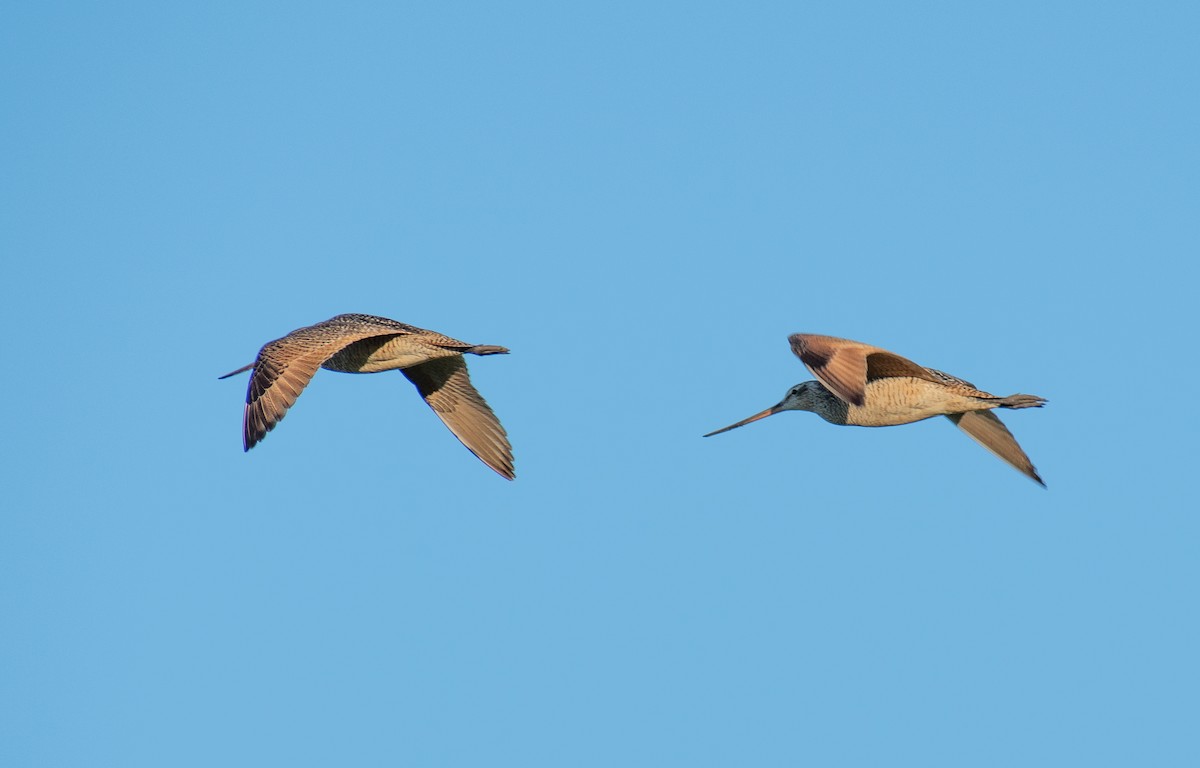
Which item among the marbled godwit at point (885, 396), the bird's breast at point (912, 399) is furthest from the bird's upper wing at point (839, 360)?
the bird's breast at point (912, 399)

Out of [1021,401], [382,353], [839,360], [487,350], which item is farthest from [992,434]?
[382,353]

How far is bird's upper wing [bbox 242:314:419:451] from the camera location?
605 inches

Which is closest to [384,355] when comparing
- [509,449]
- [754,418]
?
[509,449]

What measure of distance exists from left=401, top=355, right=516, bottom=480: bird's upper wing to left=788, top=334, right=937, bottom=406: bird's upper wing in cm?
454

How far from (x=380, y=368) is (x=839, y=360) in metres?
5.10

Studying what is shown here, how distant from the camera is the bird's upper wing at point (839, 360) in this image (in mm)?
15180

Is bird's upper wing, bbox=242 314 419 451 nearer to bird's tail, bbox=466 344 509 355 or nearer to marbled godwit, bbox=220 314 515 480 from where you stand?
marbled godwit, bbox=220 314 515 480

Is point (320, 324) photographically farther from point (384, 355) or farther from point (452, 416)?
point (452, 416)

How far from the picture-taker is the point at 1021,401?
16703mm

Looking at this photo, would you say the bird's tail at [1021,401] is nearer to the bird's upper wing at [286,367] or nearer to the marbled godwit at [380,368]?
the marbled godwit at [380,368]

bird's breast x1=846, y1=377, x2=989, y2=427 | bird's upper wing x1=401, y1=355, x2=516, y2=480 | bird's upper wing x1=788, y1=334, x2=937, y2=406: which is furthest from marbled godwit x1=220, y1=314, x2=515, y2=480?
bird's breast x1=846, y1=377, x2=989, y2=427

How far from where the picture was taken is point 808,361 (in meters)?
15.4

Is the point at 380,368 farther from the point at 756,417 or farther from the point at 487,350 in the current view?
the point at 756,417

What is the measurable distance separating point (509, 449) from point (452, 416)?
0.74 meters
